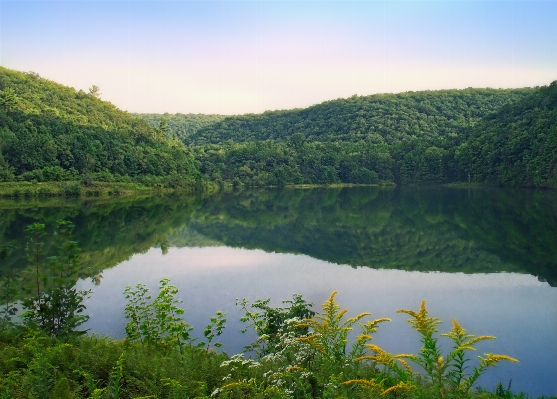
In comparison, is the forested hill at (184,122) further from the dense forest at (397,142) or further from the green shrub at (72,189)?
the green shrub at (72,189)

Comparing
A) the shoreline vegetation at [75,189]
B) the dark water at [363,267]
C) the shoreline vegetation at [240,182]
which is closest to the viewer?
the shoreline vegetation at [240,182]

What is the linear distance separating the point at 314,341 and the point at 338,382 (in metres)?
0.92

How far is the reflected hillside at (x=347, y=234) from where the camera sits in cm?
1802

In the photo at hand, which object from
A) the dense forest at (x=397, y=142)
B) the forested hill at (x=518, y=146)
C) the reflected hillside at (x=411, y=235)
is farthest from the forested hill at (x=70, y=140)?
the forested hill at (x=518, y=146)

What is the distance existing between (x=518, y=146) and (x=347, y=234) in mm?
50490

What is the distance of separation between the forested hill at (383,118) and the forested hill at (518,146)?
77.2 ft

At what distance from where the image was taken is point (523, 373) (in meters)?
8.12

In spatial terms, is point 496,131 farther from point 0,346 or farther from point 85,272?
point 0,346

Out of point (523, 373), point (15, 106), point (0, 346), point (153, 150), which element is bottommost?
point (523, 373)

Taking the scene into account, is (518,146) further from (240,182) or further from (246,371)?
(246,371)

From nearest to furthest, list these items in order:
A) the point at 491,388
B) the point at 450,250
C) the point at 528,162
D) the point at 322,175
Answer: the point at 491,388 < the point at 450,250 < the point at 528,162 < the point at 322,175

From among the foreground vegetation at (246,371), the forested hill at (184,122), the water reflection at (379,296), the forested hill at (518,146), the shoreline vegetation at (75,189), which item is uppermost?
the forested hill at (184,122)

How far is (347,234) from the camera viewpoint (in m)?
26.3

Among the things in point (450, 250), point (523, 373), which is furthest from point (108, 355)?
point (450, 250)
